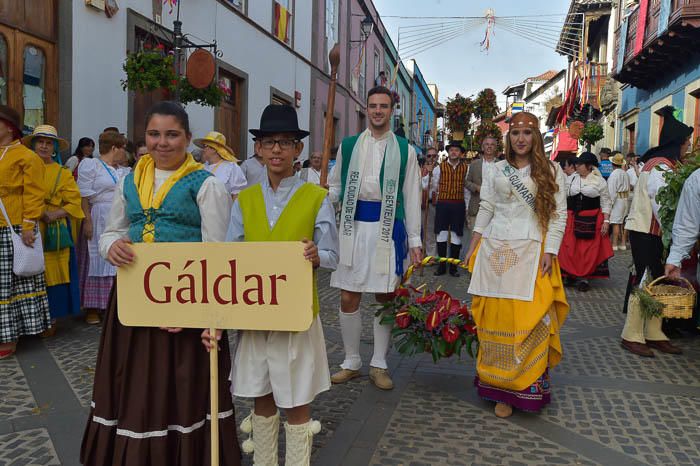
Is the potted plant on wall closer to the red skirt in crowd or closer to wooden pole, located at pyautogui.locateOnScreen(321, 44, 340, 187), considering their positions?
the red skirt in crowd

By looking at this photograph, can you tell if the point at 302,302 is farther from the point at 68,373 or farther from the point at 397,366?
the point at 68,373

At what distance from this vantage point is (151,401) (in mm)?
2607

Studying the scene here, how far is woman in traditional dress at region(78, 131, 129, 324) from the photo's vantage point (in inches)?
239

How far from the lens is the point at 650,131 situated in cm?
1794

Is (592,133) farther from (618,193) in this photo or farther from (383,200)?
(383,200)

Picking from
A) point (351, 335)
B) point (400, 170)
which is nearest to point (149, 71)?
point (400, 170)

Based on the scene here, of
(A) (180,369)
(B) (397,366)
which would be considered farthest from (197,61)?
(A) (180,369)

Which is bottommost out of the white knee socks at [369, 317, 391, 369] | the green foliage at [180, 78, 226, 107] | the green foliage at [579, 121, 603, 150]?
the white knee socks at [369, 317, 391, 369]

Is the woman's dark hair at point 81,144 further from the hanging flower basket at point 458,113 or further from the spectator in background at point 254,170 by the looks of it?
the hanging flower basket at point 458,113

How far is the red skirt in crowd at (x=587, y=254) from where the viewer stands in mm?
8555

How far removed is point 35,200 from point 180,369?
308 cm

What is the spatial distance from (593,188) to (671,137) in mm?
2917

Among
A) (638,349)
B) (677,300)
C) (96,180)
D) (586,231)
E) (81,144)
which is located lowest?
(638,349)

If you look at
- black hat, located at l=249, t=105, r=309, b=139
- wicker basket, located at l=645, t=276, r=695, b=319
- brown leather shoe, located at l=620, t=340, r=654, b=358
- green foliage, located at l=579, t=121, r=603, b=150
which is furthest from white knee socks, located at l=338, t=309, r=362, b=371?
green foliage, located at l=579, t=121, r=603, b=150
